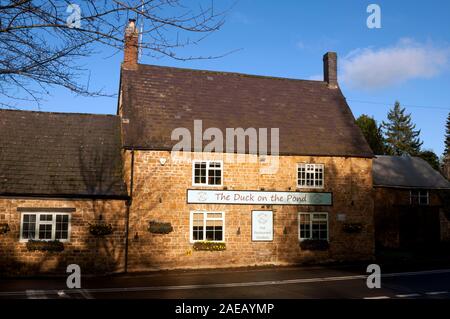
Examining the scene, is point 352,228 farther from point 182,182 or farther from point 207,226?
point 182,182

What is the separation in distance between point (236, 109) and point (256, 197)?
4872mm

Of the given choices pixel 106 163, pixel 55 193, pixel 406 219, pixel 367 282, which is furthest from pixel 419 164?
pixel 55 193

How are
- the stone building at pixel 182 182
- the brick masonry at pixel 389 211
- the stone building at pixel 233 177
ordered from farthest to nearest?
the brick masonry at pixel 389 211 < the stone building at pixel 233 177 < the stone building at pixel 182 182

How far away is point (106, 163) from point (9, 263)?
5.59 meters

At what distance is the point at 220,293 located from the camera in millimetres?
12906

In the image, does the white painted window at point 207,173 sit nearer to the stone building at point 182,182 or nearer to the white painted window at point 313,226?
the stone building at point 182,182

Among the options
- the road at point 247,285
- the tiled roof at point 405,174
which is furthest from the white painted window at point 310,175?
the tiled roof at point 405,174

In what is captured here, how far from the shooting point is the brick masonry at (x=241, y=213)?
19.0 metres

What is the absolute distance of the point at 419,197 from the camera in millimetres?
29703

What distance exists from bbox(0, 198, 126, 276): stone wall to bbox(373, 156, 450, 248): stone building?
56.8ft

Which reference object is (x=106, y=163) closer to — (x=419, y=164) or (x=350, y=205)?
(x=350, y=205)

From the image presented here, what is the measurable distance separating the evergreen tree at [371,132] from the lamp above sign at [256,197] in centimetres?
3122

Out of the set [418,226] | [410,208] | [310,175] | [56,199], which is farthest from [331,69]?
[56,199]
